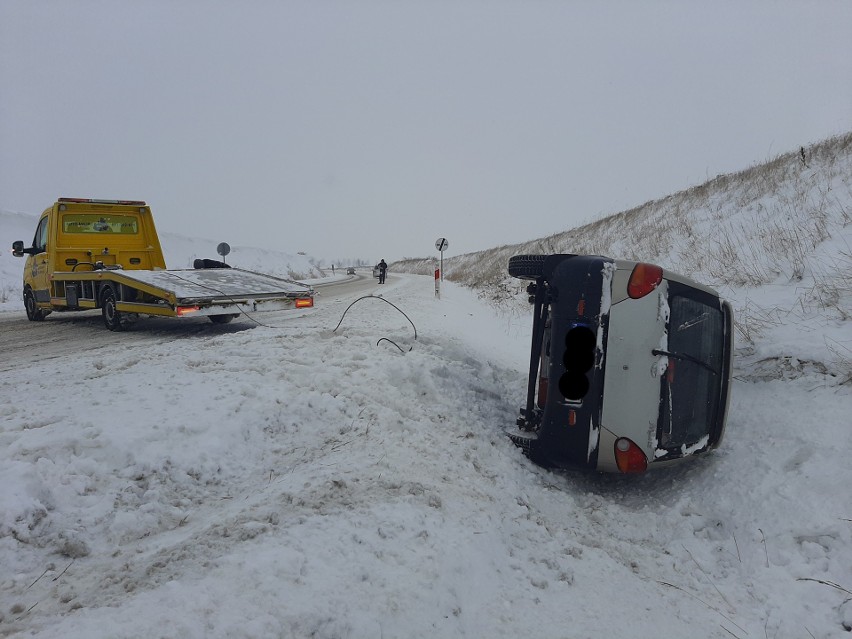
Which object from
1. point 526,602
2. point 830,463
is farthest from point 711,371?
point 526,602

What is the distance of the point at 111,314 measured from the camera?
306 inches

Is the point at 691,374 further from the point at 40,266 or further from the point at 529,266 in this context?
the point at 40,266

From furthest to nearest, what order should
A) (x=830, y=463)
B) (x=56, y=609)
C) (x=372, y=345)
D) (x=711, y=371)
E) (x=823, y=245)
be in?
(x=823, y=245)
(x=372, y=345)
(x=711, y=371)
(x=830, y=463)
(x=56, y=609)

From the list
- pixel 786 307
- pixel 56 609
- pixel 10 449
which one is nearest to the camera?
pixel 56 609

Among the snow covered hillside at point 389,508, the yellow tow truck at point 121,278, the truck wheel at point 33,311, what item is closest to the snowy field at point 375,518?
the snow covered hillside at point 389,508

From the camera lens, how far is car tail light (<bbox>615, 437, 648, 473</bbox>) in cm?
319

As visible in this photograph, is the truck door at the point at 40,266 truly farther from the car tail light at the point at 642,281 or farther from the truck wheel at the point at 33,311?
the car tail light at the point at 642,281

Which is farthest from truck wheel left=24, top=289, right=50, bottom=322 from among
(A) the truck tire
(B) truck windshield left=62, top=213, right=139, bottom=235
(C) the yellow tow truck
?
(A) the truck tire

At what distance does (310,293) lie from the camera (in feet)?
27.0

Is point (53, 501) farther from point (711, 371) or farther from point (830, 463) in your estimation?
point (830, 463)

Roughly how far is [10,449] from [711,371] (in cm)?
459

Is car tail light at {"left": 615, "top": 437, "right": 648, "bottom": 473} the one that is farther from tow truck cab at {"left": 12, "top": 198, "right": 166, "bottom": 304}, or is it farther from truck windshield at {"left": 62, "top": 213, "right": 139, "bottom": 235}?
truck windshield at {"left": 62, "top": 213, "right": 139, "bottom": 235}

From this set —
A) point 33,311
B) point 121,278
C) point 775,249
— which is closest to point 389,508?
point 121,278

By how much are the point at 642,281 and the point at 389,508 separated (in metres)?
2.21
